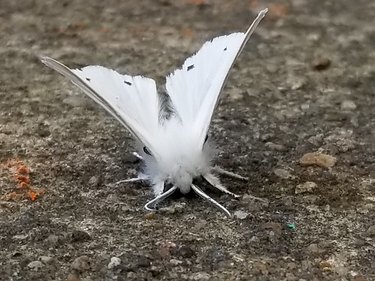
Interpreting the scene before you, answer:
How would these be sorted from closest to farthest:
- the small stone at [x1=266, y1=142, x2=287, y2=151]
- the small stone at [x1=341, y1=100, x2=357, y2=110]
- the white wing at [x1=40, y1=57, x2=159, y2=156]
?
the white wing at [x1=40, y1=57, x2=159, y2=156] → the small stone at [x1=266, y1=142, x2=287, y2=151] → the small stone at [x1=341, y1=100, x2=357, y2=110]

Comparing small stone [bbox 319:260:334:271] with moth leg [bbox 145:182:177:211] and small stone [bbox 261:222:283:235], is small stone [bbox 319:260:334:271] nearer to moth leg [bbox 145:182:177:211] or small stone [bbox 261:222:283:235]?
small stone [bbox 261:222:283:235]

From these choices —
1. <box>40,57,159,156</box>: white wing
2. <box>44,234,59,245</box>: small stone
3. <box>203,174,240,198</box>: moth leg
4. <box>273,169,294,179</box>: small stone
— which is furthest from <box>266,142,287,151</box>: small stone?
<box>44,234,59,245</box>: small stone

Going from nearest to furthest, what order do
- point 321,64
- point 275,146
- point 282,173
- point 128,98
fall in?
point 128,98, point 282,173, point 275,146, point 321,64

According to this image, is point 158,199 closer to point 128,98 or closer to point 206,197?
point 206,197

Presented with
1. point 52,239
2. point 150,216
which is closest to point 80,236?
point 52,239

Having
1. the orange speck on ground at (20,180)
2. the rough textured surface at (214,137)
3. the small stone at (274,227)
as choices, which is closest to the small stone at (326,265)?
the rough textured surface at (214,137)

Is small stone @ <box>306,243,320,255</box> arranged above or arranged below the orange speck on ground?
below
